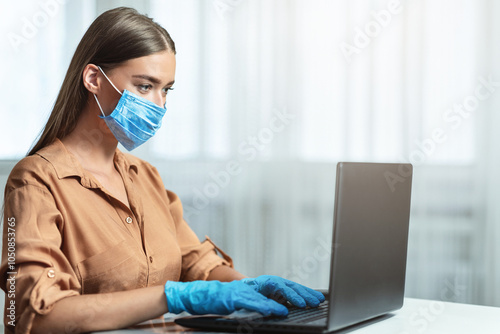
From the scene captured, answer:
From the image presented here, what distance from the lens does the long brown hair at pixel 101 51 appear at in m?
1.24

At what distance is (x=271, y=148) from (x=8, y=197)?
62.8 inches

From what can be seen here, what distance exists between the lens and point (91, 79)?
4.18ft

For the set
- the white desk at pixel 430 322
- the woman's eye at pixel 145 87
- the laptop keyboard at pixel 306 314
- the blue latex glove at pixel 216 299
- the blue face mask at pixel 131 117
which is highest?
the woman's eye at pixel 145 87

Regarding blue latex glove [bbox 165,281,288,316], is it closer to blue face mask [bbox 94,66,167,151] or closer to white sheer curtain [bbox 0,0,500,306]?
blue face mask [bbox 94,66,167,151]

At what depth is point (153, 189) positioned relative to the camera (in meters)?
1.41

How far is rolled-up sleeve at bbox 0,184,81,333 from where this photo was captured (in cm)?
92

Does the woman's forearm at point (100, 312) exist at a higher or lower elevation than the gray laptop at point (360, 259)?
lower

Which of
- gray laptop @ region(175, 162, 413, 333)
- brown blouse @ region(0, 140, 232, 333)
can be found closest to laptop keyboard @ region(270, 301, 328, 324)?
gray laptop @ region(175, 162, 413, 333)

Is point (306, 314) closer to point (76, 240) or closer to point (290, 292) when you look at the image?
point (290, 292)

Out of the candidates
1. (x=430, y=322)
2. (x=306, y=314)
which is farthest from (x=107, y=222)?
(x=430, y=322)

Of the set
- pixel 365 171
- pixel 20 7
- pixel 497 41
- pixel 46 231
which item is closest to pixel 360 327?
pixel 365 171

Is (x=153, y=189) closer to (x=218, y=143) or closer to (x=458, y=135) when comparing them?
(x=218, y=143)

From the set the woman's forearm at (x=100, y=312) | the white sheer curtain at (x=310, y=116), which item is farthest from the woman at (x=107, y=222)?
the white sheer curtain at (x=310, y=116)

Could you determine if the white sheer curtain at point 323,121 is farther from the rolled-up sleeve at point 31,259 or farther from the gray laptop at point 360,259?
the rolled-up sleeve at point 31,259
